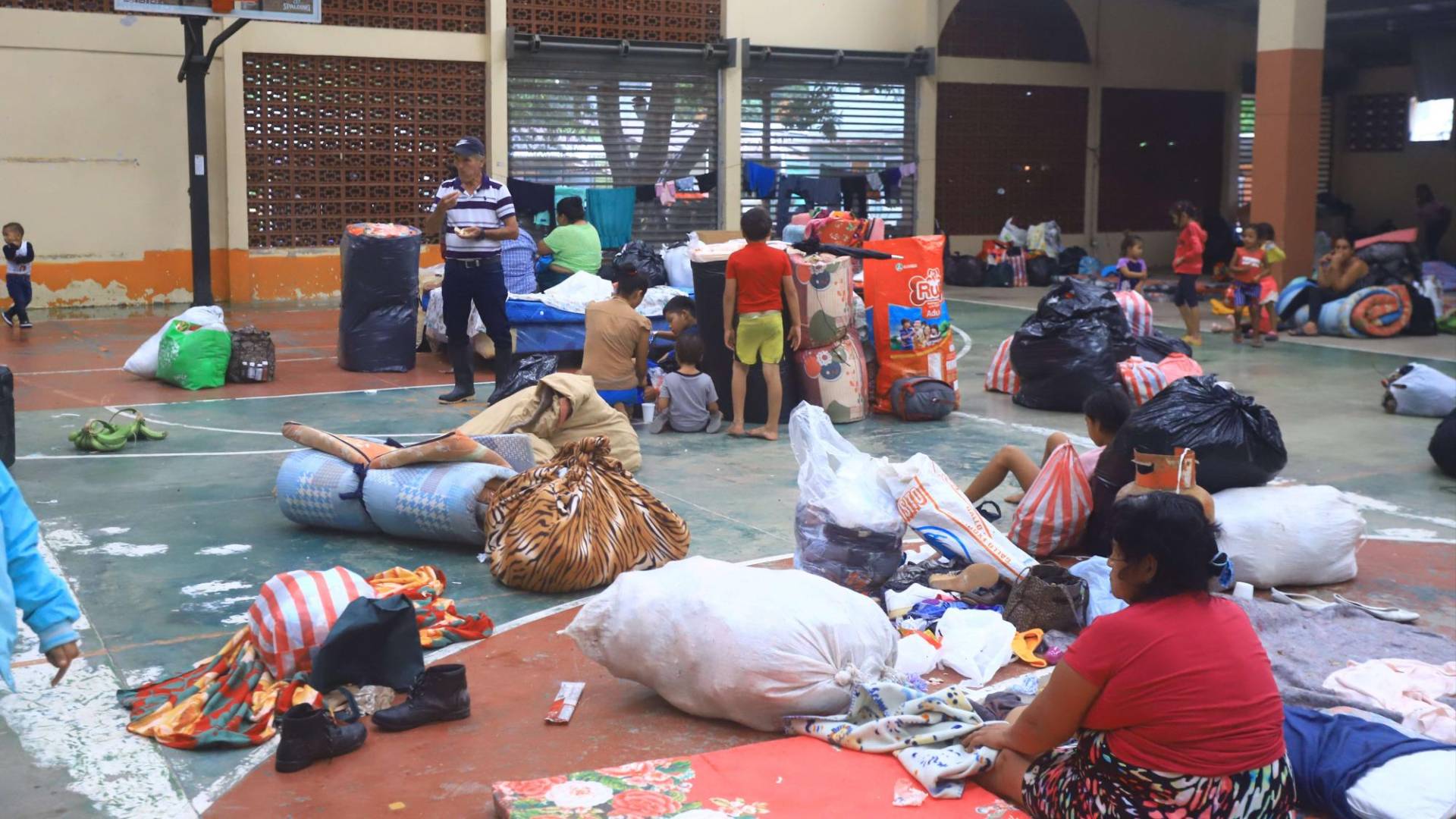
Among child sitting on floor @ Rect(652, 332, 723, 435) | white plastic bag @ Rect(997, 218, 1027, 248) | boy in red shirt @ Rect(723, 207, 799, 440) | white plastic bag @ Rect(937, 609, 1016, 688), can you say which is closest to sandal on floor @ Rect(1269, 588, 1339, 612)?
white plastic bag @ Rect(937, 609, 1016, 688)

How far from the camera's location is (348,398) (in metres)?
10.7

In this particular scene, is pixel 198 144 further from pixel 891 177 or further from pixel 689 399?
pixel 891 177

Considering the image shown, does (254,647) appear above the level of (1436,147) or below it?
below

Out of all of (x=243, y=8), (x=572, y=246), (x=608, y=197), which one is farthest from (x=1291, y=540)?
(x=608, y=197)

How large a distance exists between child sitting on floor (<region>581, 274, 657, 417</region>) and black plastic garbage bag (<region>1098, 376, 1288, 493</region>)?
3.87 m

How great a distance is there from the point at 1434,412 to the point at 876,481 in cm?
613

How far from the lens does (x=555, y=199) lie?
18828 millimetres

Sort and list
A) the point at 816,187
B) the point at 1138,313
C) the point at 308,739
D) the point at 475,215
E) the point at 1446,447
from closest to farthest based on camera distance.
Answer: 1. the point at 308,739
2. the point at 1446,447
3. the point at 475,215
4. the point at 1138,313
5. the point at 816,187

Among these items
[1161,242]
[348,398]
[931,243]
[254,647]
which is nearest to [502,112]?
[348,398]

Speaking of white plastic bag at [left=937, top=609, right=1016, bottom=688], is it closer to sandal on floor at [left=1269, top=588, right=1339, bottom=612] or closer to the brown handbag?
the brown handbag

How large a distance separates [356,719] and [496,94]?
1535cm

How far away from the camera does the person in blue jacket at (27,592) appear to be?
3260 mm

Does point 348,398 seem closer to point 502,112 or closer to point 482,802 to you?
point 482,802

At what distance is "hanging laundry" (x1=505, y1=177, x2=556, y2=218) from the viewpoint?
1730cm
